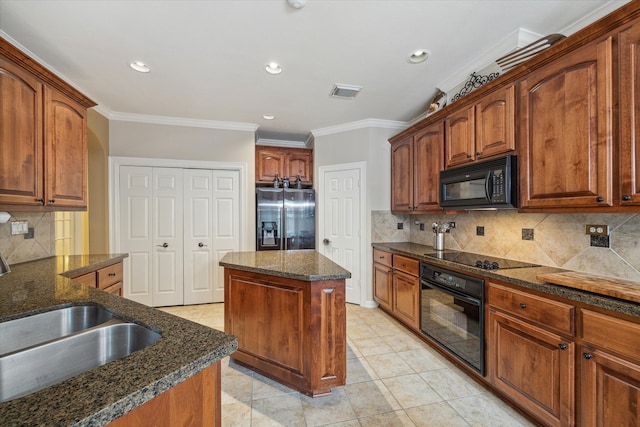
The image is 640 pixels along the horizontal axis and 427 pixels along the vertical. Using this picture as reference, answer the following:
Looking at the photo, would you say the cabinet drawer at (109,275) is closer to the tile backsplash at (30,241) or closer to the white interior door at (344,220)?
the tile backsplash at (30,241)

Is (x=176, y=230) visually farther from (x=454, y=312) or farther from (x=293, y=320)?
(x=454, y=312)

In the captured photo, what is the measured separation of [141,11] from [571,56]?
275 centimetres

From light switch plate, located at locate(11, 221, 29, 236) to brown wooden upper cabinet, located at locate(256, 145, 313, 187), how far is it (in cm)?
257

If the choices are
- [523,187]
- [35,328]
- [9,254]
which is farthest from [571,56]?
[9,254]

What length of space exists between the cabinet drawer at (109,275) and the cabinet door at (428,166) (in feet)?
10.5

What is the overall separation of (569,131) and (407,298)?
80.4 inches

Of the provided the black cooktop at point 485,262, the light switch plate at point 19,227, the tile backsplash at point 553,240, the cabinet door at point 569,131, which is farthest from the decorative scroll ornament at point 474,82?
the light switch plate at point 19,227

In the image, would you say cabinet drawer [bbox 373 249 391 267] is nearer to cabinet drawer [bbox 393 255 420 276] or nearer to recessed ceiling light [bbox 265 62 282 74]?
cabinet drawer [bbox 393 255 420 276]

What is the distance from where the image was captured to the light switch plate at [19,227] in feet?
7.52

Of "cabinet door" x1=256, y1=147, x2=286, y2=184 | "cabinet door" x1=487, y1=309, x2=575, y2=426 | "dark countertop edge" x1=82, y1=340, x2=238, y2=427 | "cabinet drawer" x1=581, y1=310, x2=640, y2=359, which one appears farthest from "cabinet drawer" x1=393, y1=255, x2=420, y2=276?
"dark countertop edge" x1=82, y1=340, x2=238, y2=427

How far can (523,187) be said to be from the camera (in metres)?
1.99

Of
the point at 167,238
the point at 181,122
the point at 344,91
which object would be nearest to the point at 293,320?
the point at 344,91

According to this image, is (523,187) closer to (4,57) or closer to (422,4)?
(422,4)

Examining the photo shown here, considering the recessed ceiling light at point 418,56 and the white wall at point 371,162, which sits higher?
the recessed ceiling light at point 418,56
